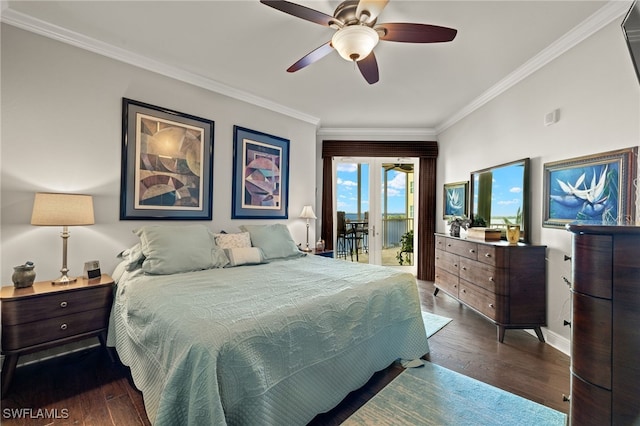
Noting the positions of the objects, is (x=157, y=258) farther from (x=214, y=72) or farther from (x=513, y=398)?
(x=513, y=398)

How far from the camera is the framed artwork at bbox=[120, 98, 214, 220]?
8.80 feet

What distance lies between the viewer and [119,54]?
2596 mm

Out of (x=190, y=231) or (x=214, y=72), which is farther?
(x=214, y=72)

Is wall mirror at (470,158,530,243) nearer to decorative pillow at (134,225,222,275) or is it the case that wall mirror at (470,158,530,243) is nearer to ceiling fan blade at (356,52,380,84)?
ceiling fan blade at (356,52,380,84)

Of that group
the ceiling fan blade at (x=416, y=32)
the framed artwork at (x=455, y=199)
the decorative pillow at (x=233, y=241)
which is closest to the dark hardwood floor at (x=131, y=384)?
the decorative pillow at (x=233, y=241)

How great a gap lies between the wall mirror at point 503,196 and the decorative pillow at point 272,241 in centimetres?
233

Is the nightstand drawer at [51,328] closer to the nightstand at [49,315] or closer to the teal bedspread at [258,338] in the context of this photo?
the nightstand at [49,315]

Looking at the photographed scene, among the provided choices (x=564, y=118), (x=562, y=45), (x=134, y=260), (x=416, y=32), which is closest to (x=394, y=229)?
(x=564, y=118)

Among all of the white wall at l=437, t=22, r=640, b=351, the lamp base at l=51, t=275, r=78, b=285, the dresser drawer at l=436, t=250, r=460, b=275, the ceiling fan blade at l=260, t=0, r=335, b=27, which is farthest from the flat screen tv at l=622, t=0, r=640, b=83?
the lamp base at l=51, t=275, r=78, b=285

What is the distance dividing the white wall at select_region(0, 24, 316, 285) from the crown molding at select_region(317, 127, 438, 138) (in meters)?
2.58

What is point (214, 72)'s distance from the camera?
9.98 feet

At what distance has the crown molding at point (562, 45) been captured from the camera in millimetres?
2051

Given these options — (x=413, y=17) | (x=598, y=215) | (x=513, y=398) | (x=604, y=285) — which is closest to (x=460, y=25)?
(x=413, y=17)

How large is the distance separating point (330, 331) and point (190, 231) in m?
1.67
